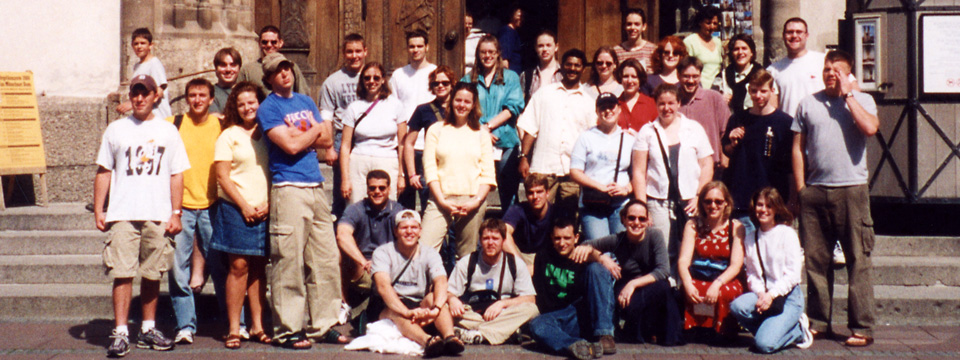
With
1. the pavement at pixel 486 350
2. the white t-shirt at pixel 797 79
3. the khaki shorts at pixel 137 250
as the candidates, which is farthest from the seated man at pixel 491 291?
the white t-shirt at pixel 797 79

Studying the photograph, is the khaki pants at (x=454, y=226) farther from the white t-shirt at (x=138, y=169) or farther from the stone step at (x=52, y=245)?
the stone step at (x=52, y=245)

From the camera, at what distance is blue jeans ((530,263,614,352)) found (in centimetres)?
696

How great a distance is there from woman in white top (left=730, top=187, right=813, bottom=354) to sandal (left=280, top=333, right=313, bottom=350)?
2.61 m

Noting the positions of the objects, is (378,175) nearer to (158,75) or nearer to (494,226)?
(494,226)

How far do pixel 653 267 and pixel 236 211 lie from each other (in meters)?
2.63

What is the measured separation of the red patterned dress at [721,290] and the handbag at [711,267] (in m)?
0.01

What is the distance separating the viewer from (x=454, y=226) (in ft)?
25.6

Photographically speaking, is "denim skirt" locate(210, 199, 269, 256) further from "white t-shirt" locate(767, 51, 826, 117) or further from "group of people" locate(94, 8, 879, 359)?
"white t-shirt" locate(767, 51, 826, 117)

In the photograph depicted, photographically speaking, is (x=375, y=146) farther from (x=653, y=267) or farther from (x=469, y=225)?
(x=653, y=267)

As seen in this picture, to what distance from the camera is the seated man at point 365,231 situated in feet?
24.3

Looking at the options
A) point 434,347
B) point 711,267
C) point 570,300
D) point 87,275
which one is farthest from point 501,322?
point 87,275

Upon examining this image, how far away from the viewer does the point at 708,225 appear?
288 inches

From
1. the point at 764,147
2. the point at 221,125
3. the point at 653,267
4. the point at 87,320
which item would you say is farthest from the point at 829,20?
the point at 87,320

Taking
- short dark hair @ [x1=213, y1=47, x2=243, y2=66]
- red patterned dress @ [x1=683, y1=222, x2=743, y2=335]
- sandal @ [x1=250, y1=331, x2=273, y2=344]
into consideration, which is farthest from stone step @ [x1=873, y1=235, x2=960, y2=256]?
short dark hair @ [x1=213, y1=47, x2=243, y2=66]
